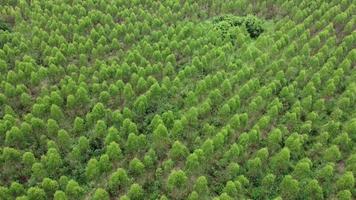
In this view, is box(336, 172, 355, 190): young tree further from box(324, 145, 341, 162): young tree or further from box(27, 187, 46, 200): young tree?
box(27, 187, 46, 200): young tree

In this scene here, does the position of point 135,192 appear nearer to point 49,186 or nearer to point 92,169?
point 92,169

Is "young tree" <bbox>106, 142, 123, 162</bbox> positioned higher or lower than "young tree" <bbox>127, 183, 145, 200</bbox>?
higher

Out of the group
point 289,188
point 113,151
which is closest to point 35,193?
point 113,151

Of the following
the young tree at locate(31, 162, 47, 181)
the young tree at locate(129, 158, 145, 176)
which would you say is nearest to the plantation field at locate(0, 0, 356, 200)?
the young tree at locate(31, 162, 47, 181)

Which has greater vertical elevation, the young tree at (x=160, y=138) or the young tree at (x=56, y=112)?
the young tree at (x=56, y=112)

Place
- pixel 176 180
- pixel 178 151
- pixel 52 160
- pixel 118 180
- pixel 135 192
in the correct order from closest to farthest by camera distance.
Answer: pixel 135 192
pixel 176 180
pixel 118 180
pixel 52 160
pixel 178 151

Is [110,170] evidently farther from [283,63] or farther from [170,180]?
[283,63]

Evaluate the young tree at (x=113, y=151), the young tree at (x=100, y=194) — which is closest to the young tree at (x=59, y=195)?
the young tree at (x=100, y=194)

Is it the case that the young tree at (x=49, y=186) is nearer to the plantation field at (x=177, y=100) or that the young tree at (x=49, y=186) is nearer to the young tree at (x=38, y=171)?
the plantation field at (x=177, y=100)
